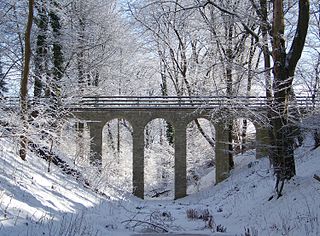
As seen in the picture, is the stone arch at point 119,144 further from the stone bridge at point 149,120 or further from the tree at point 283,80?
the tree at point 283,80

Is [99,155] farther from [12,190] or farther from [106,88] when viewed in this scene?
[12,190]

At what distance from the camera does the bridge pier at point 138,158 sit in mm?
26375

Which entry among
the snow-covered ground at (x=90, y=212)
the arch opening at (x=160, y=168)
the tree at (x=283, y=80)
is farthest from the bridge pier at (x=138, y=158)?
the tree at (x=283, y=80)

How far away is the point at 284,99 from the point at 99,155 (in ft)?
54.7

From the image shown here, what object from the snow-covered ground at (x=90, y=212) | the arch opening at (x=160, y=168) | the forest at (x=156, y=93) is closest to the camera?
the snow-covered ground at (x=90, y=212)

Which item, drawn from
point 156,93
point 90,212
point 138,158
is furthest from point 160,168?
point 90,212

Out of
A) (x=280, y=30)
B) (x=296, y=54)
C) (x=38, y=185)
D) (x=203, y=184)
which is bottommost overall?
(x=203, y=184)

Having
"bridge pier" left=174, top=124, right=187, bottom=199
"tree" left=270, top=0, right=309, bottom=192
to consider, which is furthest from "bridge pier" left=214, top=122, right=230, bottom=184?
"tree" left=270, top=0, right=309, bottom=192

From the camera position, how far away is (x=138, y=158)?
26.5m

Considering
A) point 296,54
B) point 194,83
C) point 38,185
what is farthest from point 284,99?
point 194,83

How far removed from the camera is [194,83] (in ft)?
93.6

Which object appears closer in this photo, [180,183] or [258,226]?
[258,226]

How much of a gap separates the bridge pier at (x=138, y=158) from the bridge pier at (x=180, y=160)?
2126mm

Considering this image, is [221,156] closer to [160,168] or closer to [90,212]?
[160,168]
